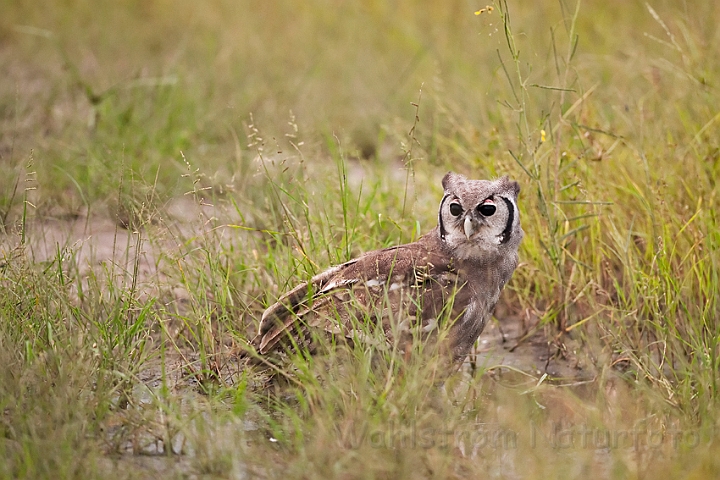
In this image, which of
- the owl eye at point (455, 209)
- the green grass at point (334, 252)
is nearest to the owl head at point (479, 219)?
the owl eye at point (455, 209)

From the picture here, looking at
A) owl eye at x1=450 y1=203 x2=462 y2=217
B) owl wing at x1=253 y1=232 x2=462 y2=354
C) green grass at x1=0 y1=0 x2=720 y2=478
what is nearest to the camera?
green grass at x1=0 y1=0 x2=720 y2=478

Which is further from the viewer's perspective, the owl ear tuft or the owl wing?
the owl ear tuft

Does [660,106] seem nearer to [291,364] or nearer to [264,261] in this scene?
[264,261]

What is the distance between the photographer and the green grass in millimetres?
3100

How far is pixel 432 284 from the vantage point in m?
3.77

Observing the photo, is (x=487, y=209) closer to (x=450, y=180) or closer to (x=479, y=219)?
(x=479, y=219)

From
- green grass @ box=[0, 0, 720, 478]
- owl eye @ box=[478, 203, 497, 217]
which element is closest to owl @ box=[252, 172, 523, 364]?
owl eye @ box=[478, 203, 497, 217]

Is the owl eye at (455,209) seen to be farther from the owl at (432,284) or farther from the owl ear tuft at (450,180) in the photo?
the owl ear tuft at (450,180)

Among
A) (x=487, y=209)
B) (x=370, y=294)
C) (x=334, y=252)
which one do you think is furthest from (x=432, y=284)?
(x=334, y=252)

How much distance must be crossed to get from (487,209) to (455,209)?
0.14 meters

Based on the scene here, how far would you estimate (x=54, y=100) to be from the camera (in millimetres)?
7031

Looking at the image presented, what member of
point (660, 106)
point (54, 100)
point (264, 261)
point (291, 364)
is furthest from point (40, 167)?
point (660, 106)

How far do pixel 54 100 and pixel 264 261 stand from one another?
3.35 metres

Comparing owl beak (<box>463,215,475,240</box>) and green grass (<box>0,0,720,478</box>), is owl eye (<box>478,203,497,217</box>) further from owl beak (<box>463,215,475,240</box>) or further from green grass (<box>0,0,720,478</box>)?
green grass (<box>0,0,720,478</box>)
